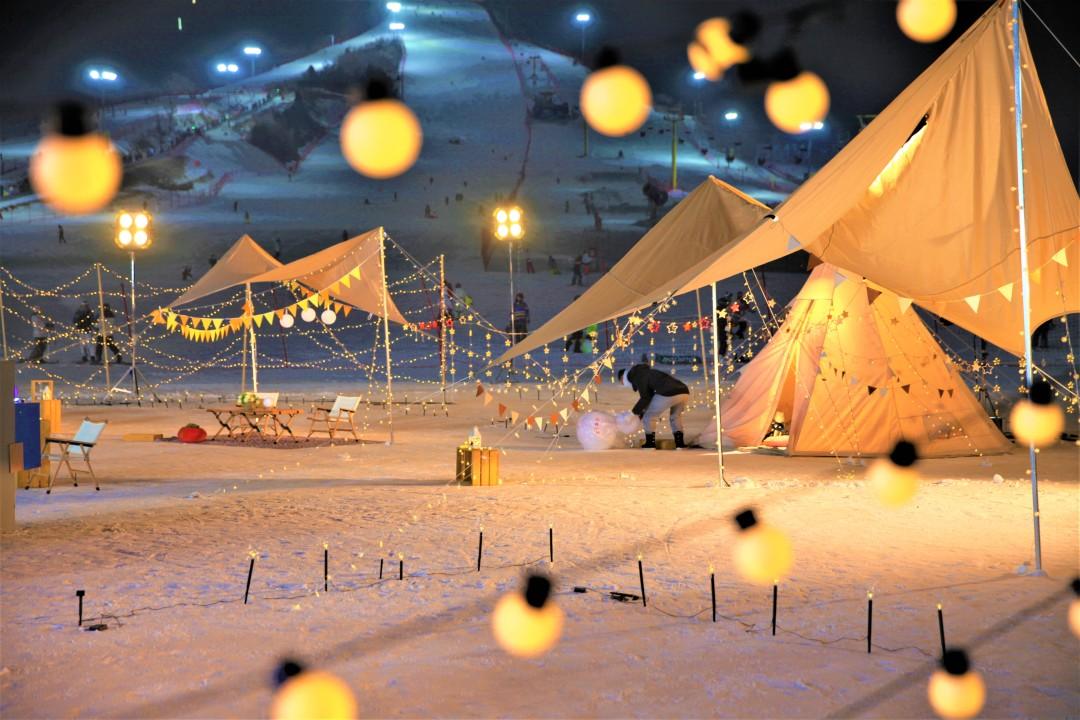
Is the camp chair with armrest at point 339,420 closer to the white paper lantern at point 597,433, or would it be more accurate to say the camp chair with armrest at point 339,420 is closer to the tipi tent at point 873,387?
the white paper lantern at point 597,433

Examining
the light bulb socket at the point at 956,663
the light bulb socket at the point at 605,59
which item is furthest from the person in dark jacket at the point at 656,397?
the light bulb socket at the point at 605,59

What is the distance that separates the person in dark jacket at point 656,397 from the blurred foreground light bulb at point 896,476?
2.10 metres

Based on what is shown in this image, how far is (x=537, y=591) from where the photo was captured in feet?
18.2

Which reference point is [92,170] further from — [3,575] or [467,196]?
[3,575]

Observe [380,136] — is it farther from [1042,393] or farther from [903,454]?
[903,454]

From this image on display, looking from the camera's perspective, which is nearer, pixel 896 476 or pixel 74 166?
pixel 896 476

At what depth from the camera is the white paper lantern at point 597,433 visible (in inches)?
476

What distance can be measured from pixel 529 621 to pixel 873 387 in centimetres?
691

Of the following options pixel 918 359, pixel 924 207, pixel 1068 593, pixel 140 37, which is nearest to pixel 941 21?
pixel 918 359

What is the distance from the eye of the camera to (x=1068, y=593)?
18.0ft

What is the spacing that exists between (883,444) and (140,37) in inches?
2566

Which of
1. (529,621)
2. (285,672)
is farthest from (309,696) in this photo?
(529,621)

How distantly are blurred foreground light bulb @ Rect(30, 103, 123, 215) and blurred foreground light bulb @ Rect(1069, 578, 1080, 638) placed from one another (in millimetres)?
39152

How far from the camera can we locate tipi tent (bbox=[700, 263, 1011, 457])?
11.1 metres
